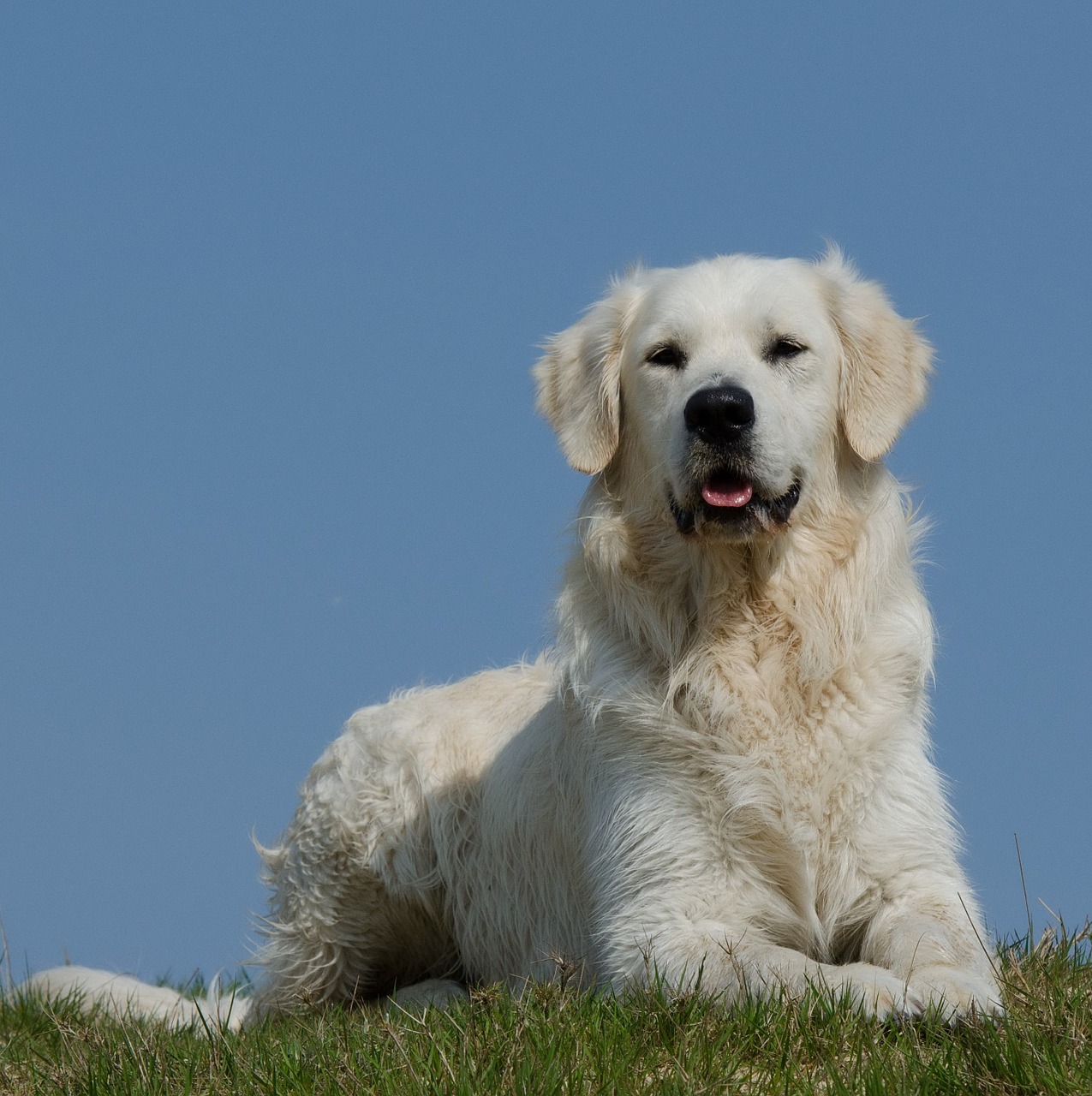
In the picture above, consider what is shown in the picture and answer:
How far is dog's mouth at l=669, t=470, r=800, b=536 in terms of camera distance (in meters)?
4.49

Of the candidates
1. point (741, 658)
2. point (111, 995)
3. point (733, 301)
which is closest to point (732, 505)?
point (741, 658)

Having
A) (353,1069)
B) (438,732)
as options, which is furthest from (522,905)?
(353,1069)

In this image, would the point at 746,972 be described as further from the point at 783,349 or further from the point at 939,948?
the point at 783,349

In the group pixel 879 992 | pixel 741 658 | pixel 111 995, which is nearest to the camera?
pixel 879 992

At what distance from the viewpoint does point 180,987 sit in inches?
265

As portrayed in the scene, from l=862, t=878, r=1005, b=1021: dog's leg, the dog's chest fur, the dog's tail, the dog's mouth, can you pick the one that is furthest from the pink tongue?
the dog's tail

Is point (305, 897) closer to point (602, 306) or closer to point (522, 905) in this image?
point (522, 905)

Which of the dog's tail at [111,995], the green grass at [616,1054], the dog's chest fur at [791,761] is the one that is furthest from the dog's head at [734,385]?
the dog's tail at [111,995]

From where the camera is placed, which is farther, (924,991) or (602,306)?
(602,306)

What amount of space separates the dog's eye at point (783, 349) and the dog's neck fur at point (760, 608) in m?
0.36

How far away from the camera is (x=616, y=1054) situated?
11.2ft

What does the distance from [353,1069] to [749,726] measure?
64.8 inches

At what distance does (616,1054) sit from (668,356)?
2.26 meters

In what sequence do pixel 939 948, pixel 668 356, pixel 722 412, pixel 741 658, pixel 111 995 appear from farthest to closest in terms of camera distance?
pixel 111 995
pixel 668 356
pixel 741 658
pixel 722 412
pixel 939 948
